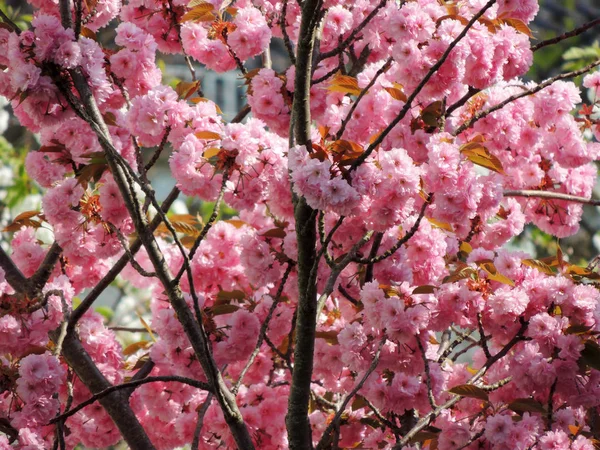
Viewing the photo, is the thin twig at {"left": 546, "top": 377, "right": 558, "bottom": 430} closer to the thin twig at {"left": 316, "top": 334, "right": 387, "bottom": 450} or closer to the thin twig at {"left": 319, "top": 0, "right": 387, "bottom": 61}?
the thin twig at {"left": 316, "top": 334, "right": 387, "bottom": 450}

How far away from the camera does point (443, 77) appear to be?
212cm

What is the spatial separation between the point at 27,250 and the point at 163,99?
855mm

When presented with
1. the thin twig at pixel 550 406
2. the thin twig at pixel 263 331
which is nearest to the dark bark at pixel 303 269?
the thin twig at pixel 263 331

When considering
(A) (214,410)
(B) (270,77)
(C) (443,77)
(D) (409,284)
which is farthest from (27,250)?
(C) (443,77)

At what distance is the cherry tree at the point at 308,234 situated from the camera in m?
1.97

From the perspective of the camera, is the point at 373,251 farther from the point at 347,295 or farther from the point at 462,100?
the point at 462,100

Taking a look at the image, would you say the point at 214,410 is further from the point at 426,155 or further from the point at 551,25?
the point at 551,25

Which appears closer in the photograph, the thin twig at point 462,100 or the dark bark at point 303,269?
the dark bark at point 303,269

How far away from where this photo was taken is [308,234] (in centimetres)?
187

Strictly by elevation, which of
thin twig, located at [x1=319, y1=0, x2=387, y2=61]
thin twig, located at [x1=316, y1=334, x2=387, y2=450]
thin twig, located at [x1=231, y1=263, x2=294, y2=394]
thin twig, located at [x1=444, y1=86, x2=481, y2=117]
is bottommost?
thin twig, located at [x1=316, y1=334, x2=387, y2=450]

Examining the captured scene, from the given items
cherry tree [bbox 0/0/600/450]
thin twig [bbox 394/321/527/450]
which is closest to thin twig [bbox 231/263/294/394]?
cherry tree [bbox 0/0/600/450]

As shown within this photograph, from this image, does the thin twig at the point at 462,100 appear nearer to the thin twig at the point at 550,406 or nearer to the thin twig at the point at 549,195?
the thin twig at the point at 549,195

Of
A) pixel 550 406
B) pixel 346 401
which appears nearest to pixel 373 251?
pixel 346 401

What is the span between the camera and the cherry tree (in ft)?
6.48
